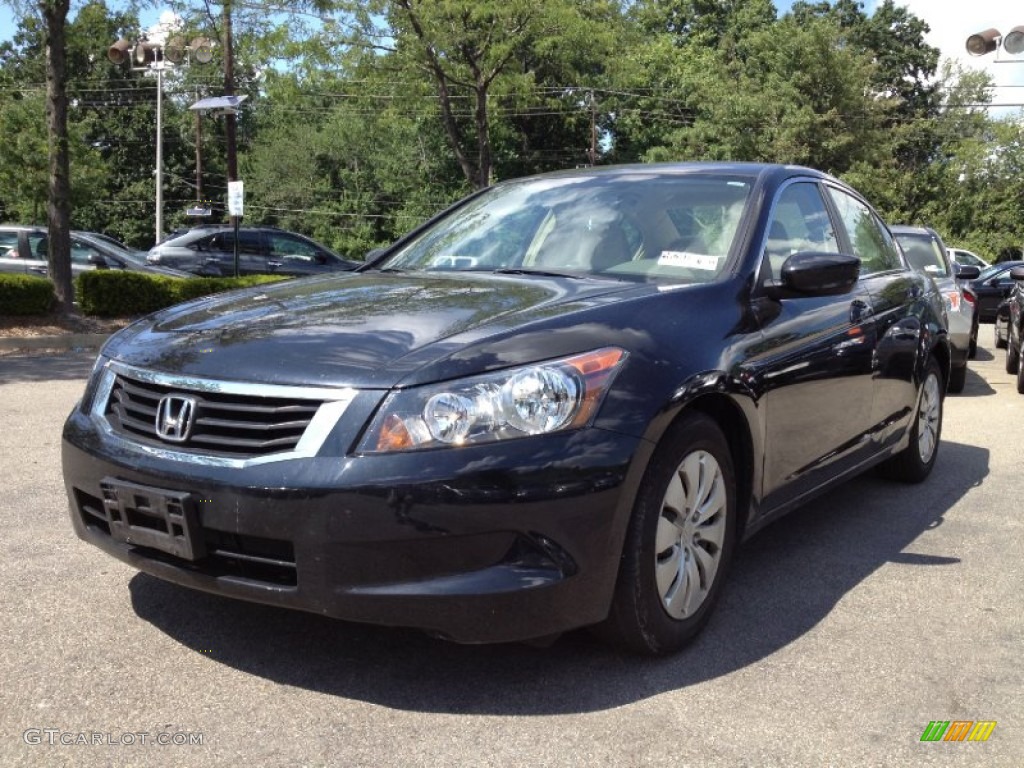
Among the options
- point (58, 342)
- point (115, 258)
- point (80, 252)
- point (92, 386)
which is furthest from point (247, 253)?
point (92, 386)

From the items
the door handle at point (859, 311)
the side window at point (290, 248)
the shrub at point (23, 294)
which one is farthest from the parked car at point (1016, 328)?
the side window at point (290, 248)

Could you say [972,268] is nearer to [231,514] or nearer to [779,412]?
[779,412]

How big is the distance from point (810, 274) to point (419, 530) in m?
1.90

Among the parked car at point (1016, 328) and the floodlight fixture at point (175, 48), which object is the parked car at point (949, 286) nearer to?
the parked car at point (1016, 328)

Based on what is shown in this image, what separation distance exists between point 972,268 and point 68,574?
9.92m

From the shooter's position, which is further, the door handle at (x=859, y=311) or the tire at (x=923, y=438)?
the tire at (x=923, y=438)

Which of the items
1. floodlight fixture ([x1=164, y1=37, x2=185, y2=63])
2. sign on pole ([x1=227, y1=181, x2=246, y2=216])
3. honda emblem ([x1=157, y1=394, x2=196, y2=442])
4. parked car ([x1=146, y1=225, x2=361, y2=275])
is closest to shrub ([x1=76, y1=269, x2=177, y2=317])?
sign on pole ([x1=227, y1=181, x2=246, y2=216])

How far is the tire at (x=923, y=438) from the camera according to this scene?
5613 millimetres

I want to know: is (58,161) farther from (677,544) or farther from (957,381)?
(677,544)

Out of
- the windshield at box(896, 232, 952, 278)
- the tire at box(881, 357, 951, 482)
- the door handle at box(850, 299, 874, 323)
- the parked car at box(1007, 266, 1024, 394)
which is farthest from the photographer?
the parked car at box(1007, 266, 1024, 394)

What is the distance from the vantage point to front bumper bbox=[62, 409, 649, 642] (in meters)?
2.62

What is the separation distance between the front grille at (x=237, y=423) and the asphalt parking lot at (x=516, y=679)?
2.32 feet

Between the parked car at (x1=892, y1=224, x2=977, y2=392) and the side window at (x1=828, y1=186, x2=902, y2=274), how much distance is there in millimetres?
4005

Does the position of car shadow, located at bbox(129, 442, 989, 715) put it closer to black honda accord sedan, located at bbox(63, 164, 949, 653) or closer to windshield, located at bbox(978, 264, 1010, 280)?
black honda accord sedan, located at bbox(63, 164, 949, 653)
